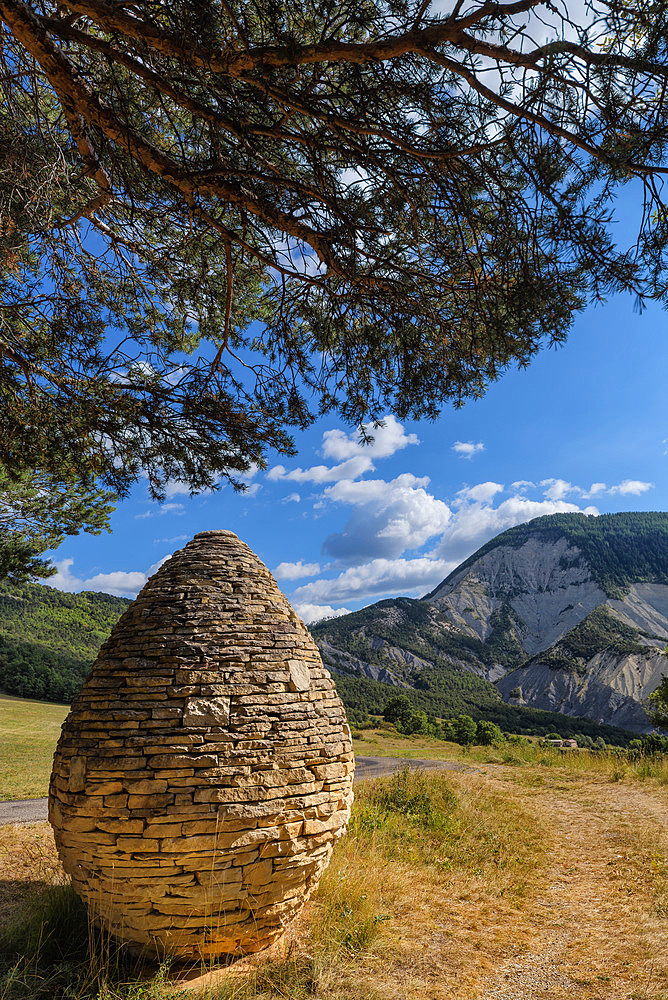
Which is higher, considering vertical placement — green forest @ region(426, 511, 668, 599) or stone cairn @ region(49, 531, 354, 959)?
green forest @ region(426, 511, 668, 599)

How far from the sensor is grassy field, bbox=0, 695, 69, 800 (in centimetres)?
1465

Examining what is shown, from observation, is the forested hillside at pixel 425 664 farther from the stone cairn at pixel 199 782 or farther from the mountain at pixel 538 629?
the stone cairn at pixel 199 782

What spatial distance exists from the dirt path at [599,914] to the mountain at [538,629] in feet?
189

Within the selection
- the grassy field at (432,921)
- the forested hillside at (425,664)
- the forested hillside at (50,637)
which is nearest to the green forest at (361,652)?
the forested hillside at (50,637)

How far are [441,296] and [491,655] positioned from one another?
127955 millimetres

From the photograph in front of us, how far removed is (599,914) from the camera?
6.27m

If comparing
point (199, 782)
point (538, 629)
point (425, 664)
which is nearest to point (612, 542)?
point (538, 629)

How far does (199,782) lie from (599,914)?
558 centimetres

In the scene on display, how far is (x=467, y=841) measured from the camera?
27.4 ft

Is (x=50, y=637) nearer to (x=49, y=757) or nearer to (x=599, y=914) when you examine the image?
(x=49, y=757)

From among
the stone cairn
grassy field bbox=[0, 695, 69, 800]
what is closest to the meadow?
the stone cairn

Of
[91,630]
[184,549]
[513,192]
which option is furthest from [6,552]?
[91,630]

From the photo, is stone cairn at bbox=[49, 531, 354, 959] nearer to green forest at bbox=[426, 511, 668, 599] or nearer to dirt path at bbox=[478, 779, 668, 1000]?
dirt path at bbox=[478, 779, 668, 1000]

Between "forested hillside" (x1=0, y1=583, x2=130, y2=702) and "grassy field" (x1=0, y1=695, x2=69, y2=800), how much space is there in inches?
52.3
